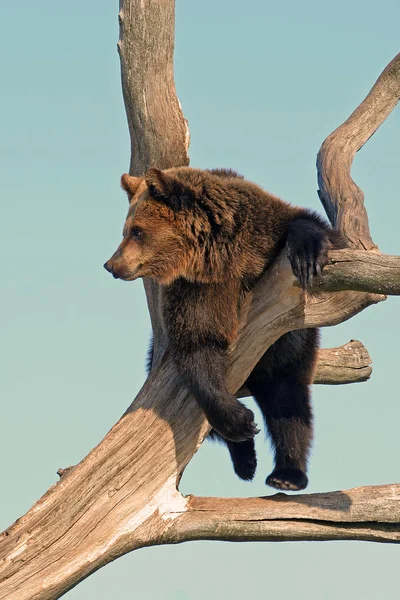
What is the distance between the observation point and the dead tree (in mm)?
6301

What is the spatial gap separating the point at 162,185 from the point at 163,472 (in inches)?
85.4

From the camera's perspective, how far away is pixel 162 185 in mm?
6449

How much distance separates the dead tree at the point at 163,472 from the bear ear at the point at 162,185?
2.99 feet

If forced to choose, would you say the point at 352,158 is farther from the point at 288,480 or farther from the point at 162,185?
the point at 288,480

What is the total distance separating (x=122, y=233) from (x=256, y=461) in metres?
2.22

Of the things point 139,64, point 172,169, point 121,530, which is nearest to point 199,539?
point 121,530

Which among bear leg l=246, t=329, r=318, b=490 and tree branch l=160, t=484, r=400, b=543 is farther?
bear leg l=246, t=329, r=318, b=490

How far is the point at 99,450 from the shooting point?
6.75 metres

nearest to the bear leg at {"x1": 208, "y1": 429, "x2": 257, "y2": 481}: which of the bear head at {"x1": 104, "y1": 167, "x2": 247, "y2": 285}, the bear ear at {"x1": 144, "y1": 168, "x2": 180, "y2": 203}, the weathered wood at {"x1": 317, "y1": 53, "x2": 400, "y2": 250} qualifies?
the bear head at {"x1": 104, "y1": 167, "x2": 247, "y2": 285}

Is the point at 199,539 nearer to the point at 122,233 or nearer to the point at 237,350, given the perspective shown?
the point at 237,350

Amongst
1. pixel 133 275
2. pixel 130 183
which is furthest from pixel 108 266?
pixel 130 183

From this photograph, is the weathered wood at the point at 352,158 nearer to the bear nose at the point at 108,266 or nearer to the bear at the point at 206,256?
the bear at the point at 206,256

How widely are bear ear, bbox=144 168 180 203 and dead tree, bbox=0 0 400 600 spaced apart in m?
0.91

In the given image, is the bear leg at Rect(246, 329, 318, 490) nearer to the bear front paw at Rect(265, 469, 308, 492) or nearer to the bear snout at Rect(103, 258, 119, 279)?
the bear front paw at Rect(265, 469, 308, 492)
